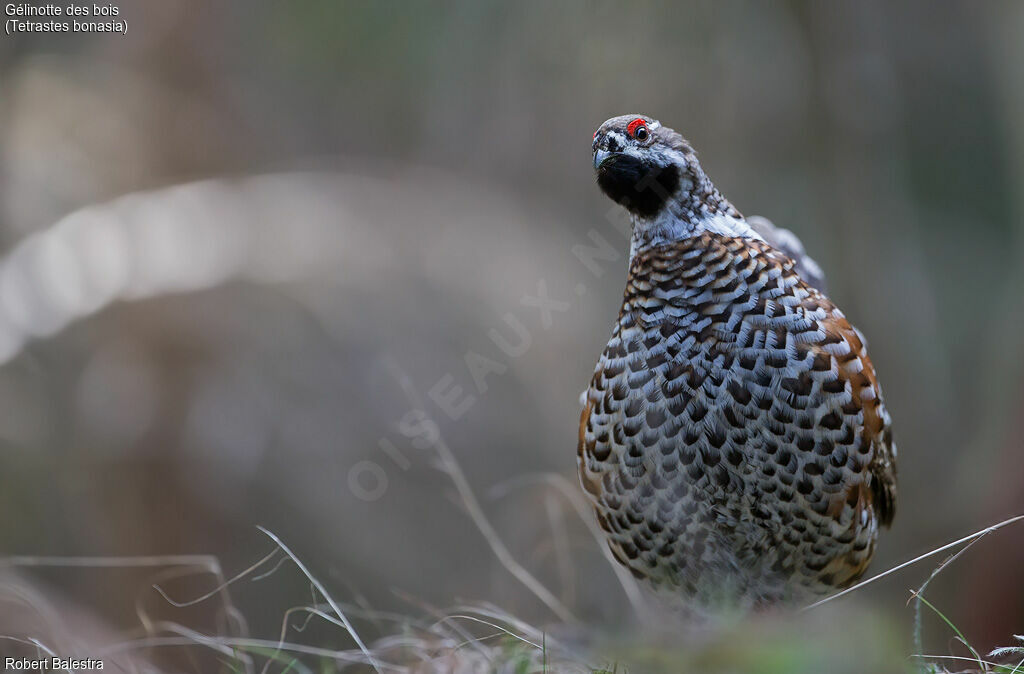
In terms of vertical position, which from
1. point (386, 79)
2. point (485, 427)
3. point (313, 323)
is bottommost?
point (485, 427)

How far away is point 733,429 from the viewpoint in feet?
9.49

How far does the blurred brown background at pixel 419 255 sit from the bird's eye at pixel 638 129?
6.13 ft

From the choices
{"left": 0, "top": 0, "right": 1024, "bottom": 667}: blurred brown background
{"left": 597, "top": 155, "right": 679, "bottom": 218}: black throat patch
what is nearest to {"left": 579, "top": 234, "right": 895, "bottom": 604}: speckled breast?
{"left": 597, "top": 155, "right": 679, "bottom": 218}: black throat patch

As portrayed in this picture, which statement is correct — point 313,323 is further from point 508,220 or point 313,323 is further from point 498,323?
point 508,220

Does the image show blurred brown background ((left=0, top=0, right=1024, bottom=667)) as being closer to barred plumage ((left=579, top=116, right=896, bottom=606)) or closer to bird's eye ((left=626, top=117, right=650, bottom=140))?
barred plumage ((left=579, top=116, right=896, bottom=606))

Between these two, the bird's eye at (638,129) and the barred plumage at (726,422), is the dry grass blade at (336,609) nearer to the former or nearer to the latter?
the barred plumage at (726,422)

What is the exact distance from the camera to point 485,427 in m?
7.87

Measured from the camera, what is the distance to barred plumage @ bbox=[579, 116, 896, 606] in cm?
290

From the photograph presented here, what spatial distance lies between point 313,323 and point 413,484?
1543mm

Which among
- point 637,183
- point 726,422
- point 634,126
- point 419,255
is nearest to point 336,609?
point 726,422

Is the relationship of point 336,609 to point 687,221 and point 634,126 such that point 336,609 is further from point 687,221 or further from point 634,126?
point 634,126

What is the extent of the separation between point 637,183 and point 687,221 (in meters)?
0.22

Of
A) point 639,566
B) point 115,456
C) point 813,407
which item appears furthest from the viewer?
point 115,456

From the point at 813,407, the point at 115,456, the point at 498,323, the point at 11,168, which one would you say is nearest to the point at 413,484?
the point at 498,323
